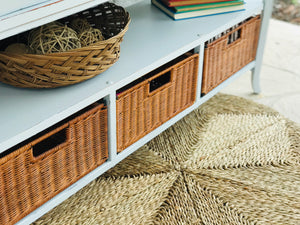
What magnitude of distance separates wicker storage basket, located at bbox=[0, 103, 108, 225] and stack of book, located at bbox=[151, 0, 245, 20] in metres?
0.51

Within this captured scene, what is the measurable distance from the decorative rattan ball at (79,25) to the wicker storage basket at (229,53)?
1.34ft

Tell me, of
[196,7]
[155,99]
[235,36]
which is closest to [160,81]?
A: [155,99]

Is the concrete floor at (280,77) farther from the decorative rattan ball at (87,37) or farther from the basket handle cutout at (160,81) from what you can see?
the decorative rattan ball at (87,37)

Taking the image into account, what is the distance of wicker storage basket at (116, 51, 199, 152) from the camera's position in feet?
4.07

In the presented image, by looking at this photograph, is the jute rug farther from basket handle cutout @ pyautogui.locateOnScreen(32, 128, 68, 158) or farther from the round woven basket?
the round woven basket

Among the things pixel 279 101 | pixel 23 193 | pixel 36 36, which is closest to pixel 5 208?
pixel 23 193

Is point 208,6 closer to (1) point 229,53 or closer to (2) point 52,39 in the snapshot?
(1) point 229,53

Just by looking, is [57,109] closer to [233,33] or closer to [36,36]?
[36,36]

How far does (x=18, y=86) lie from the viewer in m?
1.11

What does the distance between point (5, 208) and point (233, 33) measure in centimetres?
105

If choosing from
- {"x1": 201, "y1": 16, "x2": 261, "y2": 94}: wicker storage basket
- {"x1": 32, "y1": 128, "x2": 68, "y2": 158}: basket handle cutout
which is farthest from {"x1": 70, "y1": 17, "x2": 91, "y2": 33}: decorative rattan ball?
{"x1": 201, "y1": 16, "x2": 261, "y2": 94}: wicker storage basket

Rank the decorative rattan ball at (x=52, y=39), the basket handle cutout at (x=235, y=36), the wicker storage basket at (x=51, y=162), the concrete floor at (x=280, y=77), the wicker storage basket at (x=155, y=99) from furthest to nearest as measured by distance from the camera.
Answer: the concrete floor at (x=280, y=77) < the basket handle cutout at (x=235, y=36) < the wicker storage basket at (x=155, y=99) < the decorative rattan ball at (x=52, y=39) < the wicker storage basket at (x=51, y=162)

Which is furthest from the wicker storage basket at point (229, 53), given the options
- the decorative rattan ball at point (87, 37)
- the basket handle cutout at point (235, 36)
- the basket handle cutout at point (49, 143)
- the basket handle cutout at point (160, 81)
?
the basket handle cutout at point (49, 143)

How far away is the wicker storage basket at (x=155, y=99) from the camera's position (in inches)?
48.9
